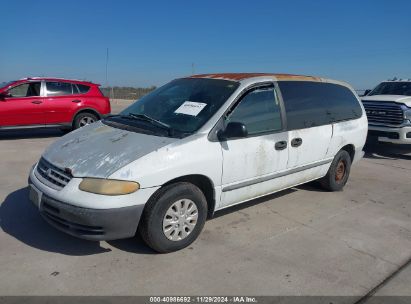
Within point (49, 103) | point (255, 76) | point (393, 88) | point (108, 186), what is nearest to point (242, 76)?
point (255, 76)

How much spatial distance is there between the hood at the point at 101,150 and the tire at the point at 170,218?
42 cm

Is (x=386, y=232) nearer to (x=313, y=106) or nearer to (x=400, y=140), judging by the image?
(x=313, y=106)

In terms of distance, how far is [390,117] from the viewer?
8820mm

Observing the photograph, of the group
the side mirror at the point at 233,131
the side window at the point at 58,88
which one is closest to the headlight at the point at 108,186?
the side mirror at the point at 233,131

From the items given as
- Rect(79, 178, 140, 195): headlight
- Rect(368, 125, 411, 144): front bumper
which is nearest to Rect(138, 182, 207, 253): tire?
Rect(79, 178, 140, 195): headlight

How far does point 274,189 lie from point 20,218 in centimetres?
296

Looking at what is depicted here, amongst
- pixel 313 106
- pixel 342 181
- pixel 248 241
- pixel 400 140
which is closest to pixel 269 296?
pixel 248 241

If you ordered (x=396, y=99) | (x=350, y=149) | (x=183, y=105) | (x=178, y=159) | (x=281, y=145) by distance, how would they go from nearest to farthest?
(x=178, y=159)
(x=183, y=105)
(x=281, y=145)
(x=350, y=149)
(x=396, y=99)

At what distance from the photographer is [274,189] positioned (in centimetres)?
465

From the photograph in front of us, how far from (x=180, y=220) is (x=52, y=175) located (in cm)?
126

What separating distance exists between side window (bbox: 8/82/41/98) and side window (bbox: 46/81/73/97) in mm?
258

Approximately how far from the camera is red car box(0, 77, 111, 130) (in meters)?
9.32

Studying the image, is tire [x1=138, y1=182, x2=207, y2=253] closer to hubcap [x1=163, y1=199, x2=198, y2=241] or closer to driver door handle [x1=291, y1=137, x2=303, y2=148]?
hubcap [x1=163, y1=199, x2=198, y2=241]

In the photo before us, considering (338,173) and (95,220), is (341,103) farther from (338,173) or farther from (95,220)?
(95,220)
